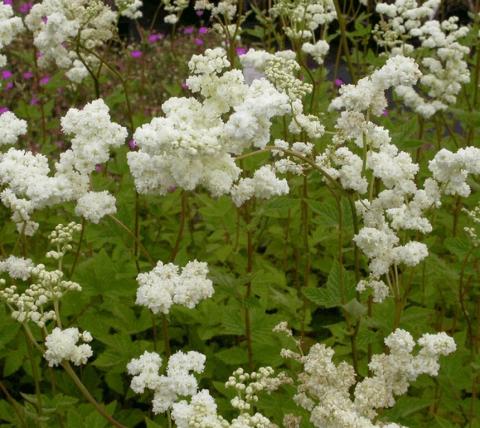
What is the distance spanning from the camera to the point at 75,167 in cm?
239

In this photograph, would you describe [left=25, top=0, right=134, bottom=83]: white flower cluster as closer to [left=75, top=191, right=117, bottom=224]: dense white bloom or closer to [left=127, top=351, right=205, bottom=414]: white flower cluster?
[left=75, top=191, right=117, bottom=224]: dense white bloom

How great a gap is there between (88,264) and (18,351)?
18.6 inches

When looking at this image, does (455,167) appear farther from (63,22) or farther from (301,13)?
(301,13)

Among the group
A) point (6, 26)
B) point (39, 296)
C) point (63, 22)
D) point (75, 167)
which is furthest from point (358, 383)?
point (63, 22)

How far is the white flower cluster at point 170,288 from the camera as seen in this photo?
7.16 ft

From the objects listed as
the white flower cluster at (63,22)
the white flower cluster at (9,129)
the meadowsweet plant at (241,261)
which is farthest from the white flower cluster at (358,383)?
the white flower cluster at (63,22)

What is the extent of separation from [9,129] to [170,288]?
88 cm

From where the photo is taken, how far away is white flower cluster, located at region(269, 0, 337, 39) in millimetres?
3802

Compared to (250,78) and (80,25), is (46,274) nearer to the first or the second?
(80,25)

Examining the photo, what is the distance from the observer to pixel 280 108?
2074mm

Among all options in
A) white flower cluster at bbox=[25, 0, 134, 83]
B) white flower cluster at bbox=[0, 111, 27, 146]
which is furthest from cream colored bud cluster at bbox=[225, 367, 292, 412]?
white flower cluster at bbox=[25, 0, 134, 83]

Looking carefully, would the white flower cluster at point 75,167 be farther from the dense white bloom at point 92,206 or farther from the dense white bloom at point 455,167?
the dense white bloom at point 455,167

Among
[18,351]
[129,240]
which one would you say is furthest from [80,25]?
[18,351]

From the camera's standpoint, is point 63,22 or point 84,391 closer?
point 84,391
